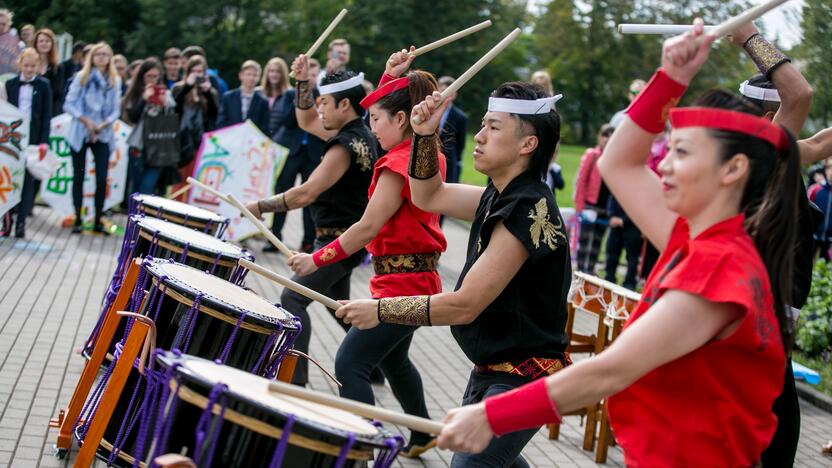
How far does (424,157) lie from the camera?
15.2 ft

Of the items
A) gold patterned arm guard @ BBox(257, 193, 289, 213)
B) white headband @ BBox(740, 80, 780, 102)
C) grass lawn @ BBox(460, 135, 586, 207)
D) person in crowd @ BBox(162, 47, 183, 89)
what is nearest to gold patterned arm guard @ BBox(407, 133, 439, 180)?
white headband @ BBox(740, 80, 780, 102)

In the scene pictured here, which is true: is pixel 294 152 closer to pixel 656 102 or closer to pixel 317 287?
pixel 317 287

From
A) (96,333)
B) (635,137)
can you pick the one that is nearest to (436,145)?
(635,137)

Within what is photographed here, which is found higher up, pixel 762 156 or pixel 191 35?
pixel 762 156

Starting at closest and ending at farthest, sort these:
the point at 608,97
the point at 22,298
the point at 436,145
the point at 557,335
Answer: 1. the point at 557,335
2. the point at 436,145
3. the point at 22,298
4. the point at 608,97

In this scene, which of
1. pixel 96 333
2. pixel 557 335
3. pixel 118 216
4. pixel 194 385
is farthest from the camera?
pixel 118 216

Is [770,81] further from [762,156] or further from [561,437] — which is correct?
[561,437]

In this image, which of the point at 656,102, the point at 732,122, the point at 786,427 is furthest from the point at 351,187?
the point at 732,122

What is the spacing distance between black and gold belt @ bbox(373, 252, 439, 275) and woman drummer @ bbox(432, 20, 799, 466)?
8.58ft

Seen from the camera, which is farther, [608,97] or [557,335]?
[608,97]

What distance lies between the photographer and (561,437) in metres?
6.99

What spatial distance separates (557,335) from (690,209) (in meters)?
1.55

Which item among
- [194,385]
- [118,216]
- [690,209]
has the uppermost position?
[690,209]

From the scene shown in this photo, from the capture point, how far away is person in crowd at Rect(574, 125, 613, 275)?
13.2 meters
